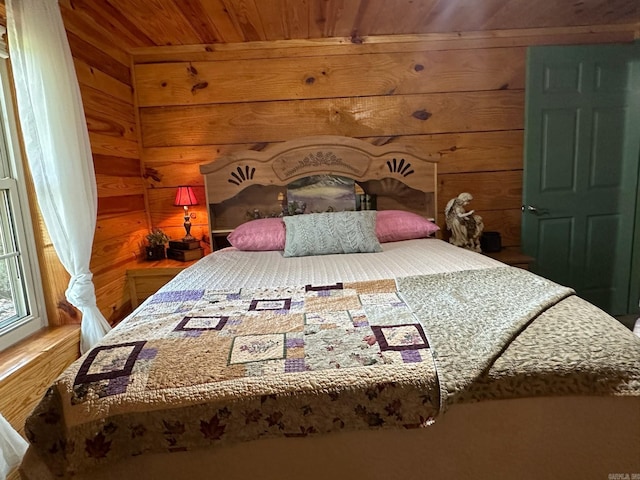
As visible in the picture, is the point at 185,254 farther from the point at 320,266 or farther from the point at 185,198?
the point at 320,266

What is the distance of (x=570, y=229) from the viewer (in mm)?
2699

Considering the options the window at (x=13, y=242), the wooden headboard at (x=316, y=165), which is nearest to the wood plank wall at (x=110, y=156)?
the window at (x=13, y=242)

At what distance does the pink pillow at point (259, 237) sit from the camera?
2.27 metres

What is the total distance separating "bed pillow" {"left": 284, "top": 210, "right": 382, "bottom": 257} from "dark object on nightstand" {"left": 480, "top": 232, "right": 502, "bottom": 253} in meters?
0.88

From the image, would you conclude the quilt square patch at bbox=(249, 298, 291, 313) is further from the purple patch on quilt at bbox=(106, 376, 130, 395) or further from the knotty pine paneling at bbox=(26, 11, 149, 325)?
the knotty pine paneling at bbox=(26, 11, 149, 325)

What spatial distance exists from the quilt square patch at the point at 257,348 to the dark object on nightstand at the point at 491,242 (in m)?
2.01

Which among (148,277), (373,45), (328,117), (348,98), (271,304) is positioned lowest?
(148,277)

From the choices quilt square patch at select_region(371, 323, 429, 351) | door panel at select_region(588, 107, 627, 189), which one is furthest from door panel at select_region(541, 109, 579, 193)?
quilt square patch at select_region(371, 323, 429, 351)

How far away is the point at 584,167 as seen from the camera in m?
2.65

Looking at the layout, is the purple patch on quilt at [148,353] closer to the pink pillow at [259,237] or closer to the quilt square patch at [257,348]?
the quilt square patch at [257,348]

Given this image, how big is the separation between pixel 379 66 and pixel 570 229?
1.75m

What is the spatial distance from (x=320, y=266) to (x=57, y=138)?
1.30 metres

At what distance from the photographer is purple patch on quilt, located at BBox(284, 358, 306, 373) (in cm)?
89

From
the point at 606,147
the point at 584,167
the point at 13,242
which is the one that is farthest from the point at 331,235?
the point at 606,147
